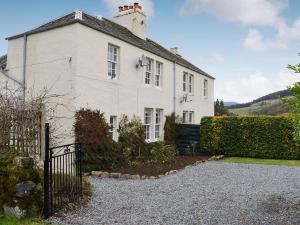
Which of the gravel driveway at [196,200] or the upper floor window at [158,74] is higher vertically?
the upper floor window at [158,74]

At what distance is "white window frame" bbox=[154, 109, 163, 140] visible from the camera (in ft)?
69.0

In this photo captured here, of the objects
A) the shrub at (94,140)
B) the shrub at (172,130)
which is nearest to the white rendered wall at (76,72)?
the shrub at (94,140)

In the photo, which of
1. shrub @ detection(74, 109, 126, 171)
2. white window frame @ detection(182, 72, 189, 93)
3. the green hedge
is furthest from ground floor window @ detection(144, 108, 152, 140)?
shrub @ detection(74, 109, 126, 171)

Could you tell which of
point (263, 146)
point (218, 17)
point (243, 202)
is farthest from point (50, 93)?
point (263, 146)

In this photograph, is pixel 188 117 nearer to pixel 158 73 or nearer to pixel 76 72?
pixel 158 73

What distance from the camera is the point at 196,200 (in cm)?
930

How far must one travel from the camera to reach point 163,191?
1052cm

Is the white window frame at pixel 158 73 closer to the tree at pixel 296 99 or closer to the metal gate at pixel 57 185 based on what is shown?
the metal gate at pixel 57 185

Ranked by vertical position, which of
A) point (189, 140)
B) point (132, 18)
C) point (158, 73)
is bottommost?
point (189, 140)

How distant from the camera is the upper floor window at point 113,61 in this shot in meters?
16.5

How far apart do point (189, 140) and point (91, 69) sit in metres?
9.59

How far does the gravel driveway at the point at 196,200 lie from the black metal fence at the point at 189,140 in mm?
7684

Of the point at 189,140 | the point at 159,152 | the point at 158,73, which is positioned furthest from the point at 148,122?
the point at 189,140

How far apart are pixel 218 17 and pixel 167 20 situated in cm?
271
